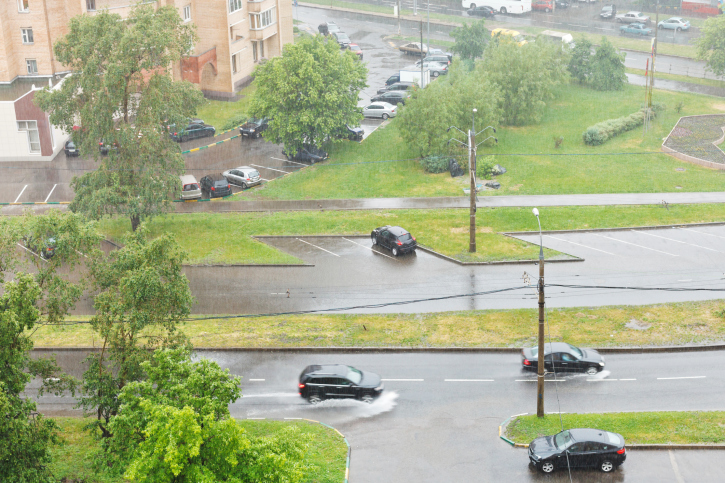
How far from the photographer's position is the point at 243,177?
54094 millimetres

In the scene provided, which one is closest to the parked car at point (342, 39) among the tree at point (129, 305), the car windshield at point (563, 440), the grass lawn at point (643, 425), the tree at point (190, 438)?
the tree at point (129, 305)

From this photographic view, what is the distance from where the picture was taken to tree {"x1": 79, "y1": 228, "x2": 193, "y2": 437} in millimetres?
25453

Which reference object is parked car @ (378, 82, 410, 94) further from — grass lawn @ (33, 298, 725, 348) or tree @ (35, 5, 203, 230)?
grass lawn @ (33, 298, 725, 348)

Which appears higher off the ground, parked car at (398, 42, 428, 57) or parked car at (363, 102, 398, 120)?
parked car at (398, 42, 428, 57)

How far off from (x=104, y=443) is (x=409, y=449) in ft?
34.0

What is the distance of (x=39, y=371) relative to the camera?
25.1 m

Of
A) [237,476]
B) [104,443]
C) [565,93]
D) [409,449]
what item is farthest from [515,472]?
[565,93]

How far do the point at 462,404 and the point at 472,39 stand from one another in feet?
170

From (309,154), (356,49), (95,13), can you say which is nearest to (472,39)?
(356,49)

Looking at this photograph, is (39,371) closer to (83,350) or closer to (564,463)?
(83,350)

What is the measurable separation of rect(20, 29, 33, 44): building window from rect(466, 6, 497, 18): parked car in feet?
173

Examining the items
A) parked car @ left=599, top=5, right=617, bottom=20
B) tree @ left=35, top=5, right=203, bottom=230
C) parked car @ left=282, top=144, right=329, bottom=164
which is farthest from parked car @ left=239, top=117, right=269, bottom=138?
parked car @ left=599, top=5, right=617, bottom=20

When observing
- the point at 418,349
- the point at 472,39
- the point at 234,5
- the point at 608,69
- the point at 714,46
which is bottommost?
the point at 418,349

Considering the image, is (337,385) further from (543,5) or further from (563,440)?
(543,5)
